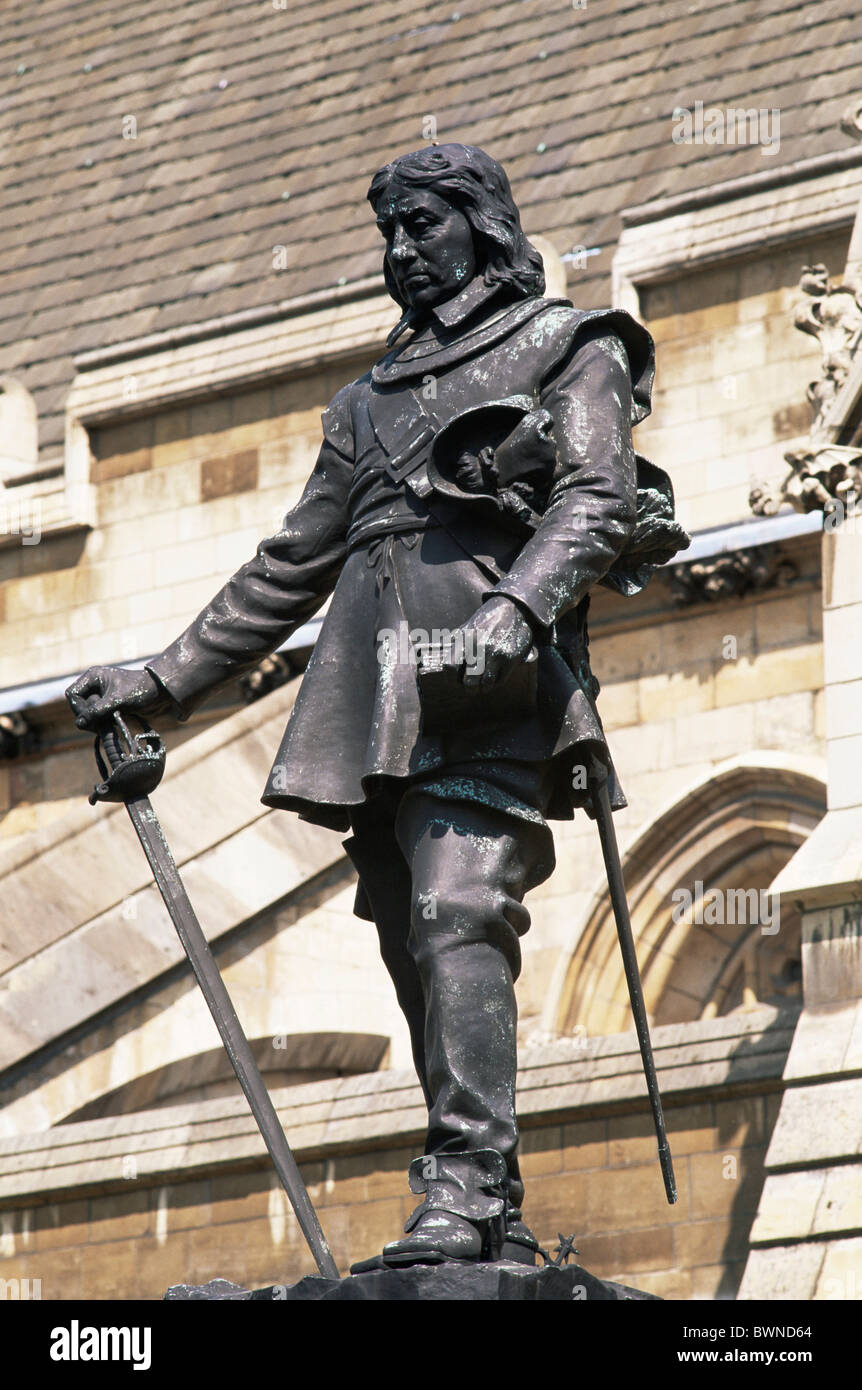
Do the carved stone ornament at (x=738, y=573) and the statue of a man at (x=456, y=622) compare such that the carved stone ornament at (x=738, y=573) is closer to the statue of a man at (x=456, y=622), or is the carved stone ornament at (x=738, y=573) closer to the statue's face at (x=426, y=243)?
the statue of a man at (x=456, y=622)

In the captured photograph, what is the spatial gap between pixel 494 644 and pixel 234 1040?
903mm

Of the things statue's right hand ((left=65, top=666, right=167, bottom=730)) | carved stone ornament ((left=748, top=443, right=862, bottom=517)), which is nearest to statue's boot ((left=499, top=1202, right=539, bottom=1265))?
statue's right hand ((left=65, top=666, right=167, bottom=730))

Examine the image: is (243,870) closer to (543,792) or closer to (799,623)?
(799,623)

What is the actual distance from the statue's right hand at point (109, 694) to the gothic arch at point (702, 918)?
10.7 m

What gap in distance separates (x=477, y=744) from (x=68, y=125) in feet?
62.1

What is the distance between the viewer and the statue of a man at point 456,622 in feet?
16.6

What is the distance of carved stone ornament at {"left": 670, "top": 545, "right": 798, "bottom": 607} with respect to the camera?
52.9ft

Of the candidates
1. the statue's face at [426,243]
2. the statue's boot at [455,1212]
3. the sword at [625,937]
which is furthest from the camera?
the statue's face at [426,243]

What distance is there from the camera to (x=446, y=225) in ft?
18.1

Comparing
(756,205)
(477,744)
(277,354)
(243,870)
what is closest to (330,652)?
(477,744)

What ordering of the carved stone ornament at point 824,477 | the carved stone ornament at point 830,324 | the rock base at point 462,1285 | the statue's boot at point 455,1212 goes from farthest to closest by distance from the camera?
the carved stone ornament at point 830,324 → the carved stone ornament at point 824,477 → the statue's boot at point 455,1212 → the rock base at point 462,1285

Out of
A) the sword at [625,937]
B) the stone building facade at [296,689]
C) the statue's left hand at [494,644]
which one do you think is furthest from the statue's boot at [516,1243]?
the stone building facade at [296,689]

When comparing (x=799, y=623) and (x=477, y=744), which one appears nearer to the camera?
(x=477, y=744)

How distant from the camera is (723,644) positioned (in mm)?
16422
